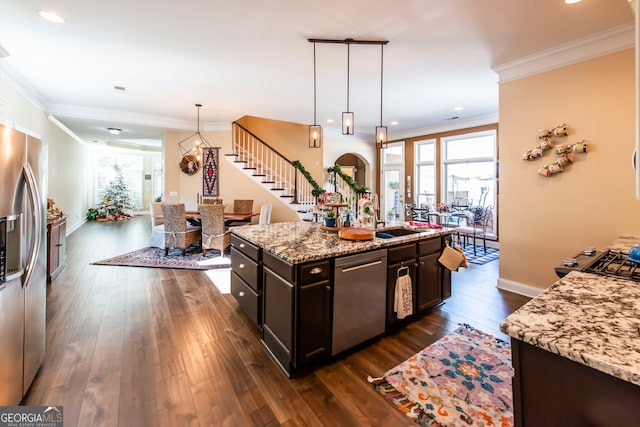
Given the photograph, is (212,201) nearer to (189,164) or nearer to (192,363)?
(189,164)

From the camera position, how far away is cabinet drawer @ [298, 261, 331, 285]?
188 cm

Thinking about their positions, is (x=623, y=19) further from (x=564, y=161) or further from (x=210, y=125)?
(x=210, y=125)

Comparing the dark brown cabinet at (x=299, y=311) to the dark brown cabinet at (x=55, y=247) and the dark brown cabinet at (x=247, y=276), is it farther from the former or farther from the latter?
the dark brown cabinet at (x=55, y=247)

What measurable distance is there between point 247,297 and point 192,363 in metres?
0.67

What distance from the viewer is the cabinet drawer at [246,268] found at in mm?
2385

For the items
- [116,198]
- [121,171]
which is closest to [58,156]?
[116,198]

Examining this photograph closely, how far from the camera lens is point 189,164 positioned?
23.1 feet

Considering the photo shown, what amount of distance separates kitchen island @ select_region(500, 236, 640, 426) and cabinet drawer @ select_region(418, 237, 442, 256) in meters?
1.64

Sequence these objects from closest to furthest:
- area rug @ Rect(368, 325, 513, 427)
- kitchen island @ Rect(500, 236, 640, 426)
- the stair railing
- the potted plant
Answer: kitchen island @ Rect(500, 236, 640, 426), area rug @ Rect(368, 325, 513, 427), the potted plant, the stair railing

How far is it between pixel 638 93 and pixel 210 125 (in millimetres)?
7453

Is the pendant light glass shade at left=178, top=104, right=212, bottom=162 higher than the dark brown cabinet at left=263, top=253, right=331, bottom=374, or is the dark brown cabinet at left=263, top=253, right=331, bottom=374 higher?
the pendant light glass shade at left=178, top=104, right=212, bottom=162

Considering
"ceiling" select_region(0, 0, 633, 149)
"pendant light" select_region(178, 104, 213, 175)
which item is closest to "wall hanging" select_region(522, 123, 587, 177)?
"ceiling" select_region(0, 0, 633, 149)

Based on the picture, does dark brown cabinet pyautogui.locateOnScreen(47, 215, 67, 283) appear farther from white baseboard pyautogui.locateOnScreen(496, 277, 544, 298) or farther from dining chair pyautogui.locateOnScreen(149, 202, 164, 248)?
white baseboard pyautogui.locateOnScreen(496, 277, 544, 298)

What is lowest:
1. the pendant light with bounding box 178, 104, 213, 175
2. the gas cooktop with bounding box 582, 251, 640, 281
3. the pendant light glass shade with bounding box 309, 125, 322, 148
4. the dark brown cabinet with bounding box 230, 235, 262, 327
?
the dark brown cabinet with bounding box 230, 235, 262, 327
